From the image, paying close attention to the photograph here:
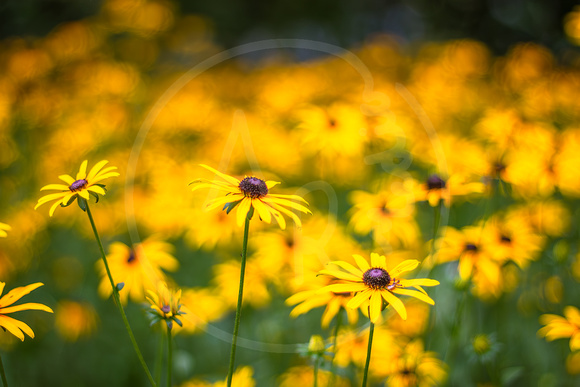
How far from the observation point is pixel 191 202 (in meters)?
4.12

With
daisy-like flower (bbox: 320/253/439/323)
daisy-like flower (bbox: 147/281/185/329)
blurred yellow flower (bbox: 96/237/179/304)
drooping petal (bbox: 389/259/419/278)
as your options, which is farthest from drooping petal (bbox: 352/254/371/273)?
blurred yellow flower (bbox: 96/237/179/304)

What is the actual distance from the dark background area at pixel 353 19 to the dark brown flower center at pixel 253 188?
23.8ft

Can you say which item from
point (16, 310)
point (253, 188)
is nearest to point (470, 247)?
point (253, 188)

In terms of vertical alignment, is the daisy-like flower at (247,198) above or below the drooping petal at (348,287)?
above

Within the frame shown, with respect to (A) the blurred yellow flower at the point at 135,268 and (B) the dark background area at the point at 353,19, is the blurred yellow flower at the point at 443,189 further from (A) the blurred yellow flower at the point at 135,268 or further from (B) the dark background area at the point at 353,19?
(B) the dark background area at the point at 353,19

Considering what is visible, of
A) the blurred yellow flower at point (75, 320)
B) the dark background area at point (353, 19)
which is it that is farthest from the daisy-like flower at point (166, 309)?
the dark background area at point (353, 19)

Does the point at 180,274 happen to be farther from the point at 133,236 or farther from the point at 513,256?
the point at 513,256

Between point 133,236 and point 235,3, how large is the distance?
316 inches

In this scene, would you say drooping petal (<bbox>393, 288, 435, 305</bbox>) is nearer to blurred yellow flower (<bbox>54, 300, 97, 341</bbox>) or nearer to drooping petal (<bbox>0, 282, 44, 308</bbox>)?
drooping petal (<bbox>0, 282, 44, 308</bbox>)

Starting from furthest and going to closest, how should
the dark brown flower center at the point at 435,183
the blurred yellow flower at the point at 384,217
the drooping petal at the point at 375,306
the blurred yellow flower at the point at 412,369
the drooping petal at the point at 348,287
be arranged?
the blurred yellow flower at the point at 384,217 → the dark brown flower center at the point at 435,183 → the blurred yellow flower at the point at 412,369 → the drooping petal at the point at 348,287 → the drooping petal at the point at 375,306

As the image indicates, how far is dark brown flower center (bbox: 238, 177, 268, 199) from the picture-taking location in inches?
72.1

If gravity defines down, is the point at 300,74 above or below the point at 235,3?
below

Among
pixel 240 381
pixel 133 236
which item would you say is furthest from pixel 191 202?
pixel 240 381

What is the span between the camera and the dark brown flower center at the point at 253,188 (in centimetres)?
183
